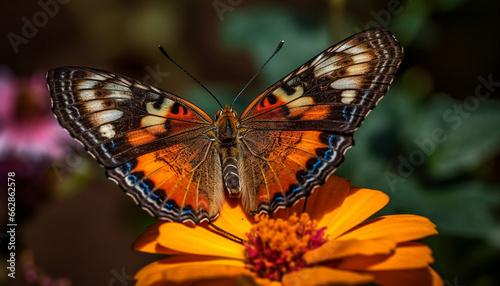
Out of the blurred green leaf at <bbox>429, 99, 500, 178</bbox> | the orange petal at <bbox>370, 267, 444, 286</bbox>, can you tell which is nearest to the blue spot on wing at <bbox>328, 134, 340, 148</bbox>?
the orange petal at <bbox>370, 267, 444, 286</bbox>

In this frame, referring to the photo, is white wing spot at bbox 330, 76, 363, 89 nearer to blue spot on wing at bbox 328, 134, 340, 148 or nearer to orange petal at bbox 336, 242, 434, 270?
blue spot on wing at bbox 328, 134, 340, 148

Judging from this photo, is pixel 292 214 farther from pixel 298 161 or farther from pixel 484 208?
pixel 484 208

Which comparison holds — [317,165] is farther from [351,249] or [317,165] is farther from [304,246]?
[351,249]

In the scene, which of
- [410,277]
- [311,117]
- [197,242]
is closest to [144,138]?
[197,242]

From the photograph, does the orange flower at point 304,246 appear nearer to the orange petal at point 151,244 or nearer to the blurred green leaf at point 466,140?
the orange petal at point 151,244

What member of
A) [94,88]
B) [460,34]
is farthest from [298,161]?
[460,34]

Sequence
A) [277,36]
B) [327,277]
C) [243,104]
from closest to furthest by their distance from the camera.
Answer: [327,277] → [243,104] → [277,36]
